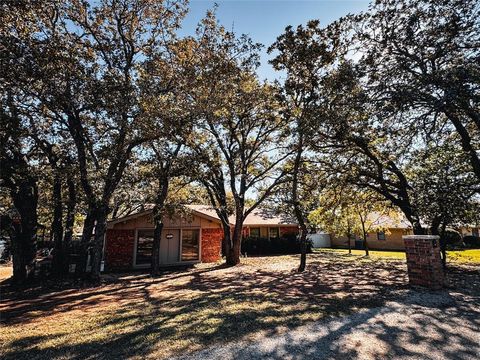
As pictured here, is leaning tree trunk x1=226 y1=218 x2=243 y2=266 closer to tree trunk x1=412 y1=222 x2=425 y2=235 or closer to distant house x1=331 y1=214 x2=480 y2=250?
tree trunk x1=412 y1=222 x2=425 y2=235

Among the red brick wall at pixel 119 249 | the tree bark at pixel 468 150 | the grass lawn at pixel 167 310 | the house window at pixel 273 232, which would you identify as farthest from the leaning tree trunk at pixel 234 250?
the tree bark at pixel 468 150

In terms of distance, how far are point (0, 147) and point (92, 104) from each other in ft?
10.5

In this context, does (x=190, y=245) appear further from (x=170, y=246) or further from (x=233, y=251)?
(x=233, y=251)

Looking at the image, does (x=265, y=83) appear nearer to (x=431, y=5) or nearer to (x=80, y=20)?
(x=431, y=5)

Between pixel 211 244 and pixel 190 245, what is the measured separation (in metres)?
1.49

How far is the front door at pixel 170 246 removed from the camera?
1666 cm

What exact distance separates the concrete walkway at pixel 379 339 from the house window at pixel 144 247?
42.2 feet

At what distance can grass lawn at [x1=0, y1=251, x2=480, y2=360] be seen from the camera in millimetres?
4660

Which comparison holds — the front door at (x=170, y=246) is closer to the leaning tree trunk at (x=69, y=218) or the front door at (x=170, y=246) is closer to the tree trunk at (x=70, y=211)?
the leaning tree trunk at (x=69, y=218)

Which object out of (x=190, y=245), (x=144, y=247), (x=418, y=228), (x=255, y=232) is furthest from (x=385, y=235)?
(x=144, y=247)

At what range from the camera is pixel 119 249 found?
1524cm

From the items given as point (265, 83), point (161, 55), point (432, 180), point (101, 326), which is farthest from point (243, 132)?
point (101, 326)

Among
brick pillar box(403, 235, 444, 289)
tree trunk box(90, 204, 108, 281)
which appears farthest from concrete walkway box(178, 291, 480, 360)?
tree trunk box(90, 204, 108, 281)

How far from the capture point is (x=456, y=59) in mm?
8727
